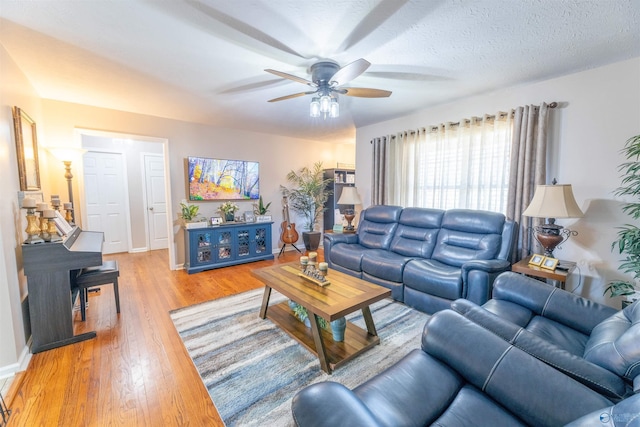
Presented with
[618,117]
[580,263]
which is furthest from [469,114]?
[580,263]

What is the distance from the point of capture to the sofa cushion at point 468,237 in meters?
2.72

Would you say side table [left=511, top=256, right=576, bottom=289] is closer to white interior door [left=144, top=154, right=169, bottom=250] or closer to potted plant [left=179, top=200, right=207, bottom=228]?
potted plant [left=179, top=200, right=207, bottom=228]

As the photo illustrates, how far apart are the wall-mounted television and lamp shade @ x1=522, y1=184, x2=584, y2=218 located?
4075mm

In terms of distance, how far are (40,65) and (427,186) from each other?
4355 mm

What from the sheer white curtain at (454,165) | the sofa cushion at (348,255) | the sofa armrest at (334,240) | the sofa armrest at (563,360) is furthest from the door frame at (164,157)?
the sofa armrest at (563,360)

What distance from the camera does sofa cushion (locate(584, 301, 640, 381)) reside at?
96 centimetres

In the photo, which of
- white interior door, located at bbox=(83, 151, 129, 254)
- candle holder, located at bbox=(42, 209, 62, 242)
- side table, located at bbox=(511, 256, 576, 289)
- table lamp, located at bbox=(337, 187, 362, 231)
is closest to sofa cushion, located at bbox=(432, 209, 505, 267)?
side table, located at bbox=(511, 256, 576, 289)

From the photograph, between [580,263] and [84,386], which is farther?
[580,263]

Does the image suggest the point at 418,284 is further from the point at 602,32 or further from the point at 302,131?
the point at 302,131

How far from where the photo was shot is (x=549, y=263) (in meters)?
2.31

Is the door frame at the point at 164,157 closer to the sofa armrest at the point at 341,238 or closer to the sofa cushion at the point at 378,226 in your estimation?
the sofa armrest at the point at 341,238

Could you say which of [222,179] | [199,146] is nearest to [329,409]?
[222,179]

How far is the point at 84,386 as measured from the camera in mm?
1715

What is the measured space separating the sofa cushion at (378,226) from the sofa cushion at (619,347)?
2.33 metres
